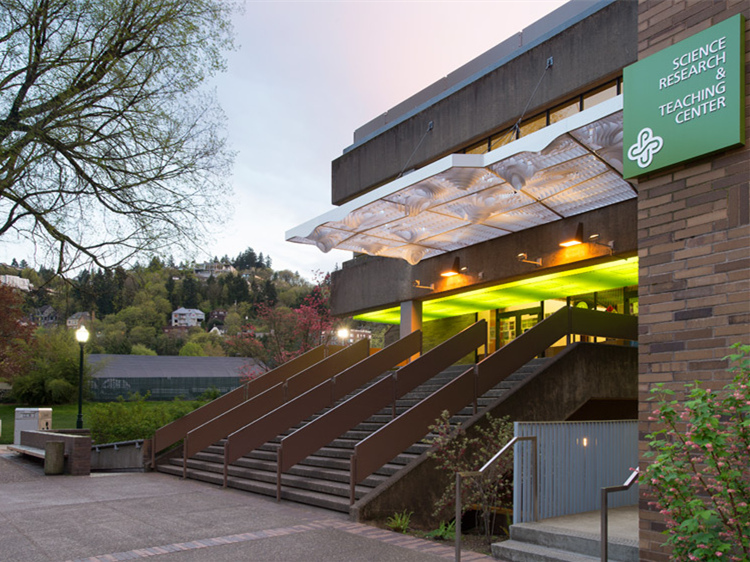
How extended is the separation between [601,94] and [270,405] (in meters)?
10.5

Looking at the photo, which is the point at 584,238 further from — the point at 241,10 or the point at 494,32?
the point at 494,32

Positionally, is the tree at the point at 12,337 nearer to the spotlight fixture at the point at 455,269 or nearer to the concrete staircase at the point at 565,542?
the spotlight fixture at the point at 455,269

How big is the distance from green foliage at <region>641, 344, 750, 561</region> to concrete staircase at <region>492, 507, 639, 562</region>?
7.36 feet

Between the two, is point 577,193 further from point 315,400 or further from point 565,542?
point 315,400

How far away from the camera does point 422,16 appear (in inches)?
645

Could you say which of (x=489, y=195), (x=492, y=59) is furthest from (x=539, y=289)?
(x=492, y=59)

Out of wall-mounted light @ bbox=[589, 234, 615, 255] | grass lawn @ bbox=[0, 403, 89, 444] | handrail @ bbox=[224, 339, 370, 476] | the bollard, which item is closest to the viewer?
wall-mounted light @ bbox=[589, 234, 615, 255]

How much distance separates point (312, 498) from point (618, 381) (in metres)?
6.70

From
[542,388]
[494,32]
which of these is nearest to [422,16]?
[542,388]

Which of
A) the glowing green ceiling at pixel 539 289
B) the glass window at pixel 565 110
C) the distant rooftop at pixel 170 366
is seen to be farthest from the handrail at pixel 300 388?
the distant rooftop at pixel 170 366

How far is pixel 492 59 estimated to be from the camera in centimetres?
1831

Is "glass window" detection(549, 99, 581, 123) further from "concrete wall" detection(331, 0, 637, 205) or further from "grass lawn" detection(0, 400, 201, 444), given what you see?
"grass lawn" detection(0, 400, 201, 444)

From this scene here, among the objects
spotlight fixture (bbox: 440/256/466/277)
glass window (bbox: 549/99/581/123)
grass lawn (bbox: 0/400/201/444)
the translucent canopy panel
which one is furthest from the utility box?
glass window (bbox: 549/99/581/123)

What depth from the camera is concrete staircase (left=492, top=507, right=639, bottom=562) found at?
746cm
